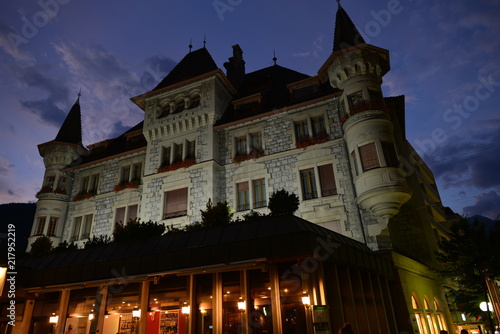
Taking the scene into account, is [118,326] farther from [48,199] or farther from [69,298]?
[48,199]

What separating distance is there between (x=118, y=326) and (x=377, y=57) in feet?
64.6

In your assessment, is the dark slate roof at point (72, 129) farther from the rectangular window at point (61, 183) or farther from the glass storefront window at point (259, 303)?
the glass storefront window at point (259, 303)

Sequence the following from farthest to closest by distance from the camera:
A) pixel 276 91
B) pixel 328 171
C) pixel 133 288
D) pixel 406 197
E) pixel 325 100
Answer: pixel 276 91 → pixel 325 100 → pixel 328 171 → pixel 406 197 → pixel 133 288

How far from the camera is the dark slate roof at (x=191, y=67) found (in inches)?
1013

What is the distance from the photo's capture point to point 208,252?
38.8 ft

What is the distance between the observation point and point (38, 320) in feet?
49.9

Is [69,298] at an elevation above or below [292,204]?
below

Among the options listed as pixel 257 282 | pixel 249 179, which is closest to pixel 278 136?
pixel 249 179

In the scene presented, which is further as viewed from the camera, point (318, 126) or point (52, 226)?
point (52, 226)

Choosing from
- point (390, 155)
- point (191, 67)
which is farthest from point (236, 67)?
point (390, 155)

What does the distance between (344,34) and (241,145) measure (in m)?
9.65

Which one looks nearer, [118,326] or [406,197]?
[118,326]

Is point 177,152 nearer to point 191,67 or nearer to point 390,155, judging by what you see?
point 191,67

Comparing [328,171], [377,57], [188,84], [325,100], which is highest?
[188,84]
